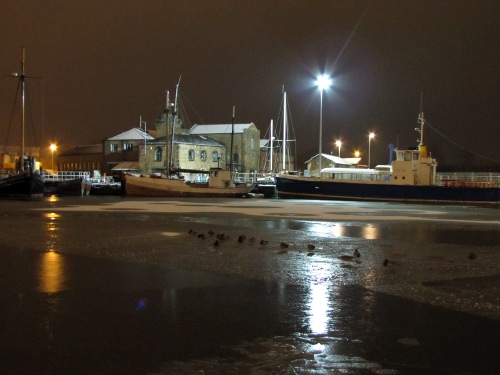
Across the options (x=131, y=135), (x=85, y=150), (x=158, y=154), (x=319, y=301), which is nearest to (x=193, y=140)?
(x=158, y=154)

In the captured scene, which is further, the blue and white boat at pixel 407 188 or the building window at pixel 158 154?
the building window at pixel 158 154

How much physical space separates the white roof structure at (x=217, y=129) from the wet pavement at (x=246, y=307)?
66819 mm

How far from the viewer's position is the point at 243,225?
18.7 meters

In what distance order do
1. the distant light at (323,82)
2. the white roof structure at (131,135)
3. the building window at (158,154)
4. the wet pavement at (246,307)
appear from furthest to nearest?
the white roof structure at (131,135) → the building window at (158,154) → the distant light at (323,82) → the wet pavement at (246,307)

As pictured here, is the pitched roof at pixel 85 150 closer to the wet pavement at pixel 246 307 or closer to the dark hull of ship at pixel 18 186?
the dark hull of ship at pixel 18 186

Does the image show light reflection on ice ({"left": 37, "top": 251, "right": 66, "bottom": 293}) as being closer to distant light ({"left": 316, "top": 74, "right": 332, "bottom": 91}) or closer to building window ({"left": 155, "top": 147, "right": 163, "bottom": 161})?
distant light ({"left": 316, "top": 74, "right": 332, "bottom": 91})

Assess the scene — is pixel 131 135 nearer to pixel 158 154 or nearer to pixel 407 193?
pixel 158 154

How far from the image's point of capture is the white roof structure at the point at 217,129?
79.9m

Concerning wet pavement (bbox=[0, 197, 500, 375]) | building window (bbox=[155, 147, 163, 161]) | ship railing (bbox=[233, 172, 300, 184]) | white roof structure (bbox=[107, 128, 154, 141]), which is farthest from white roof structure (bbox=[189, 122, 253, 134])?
wet pavement (bbox=[0, 197, 500, 375])

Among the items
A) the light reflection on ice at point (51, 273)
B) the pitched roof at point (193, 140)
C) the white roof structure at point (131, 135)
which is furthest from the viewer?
the white roof structure at point (131, 135)

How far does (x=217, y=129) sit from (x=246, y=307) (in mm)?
76010

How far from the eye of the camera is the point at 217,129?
269 feet

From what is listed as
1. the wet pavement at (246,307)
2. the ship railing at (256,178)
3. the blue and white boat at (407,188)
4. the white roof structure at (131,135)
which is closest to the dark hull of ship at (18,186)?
the blue and white boat at (407,188)

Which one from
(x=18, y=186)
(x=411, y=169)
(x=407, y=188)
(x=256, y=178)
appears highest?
(x=411, y=169)
